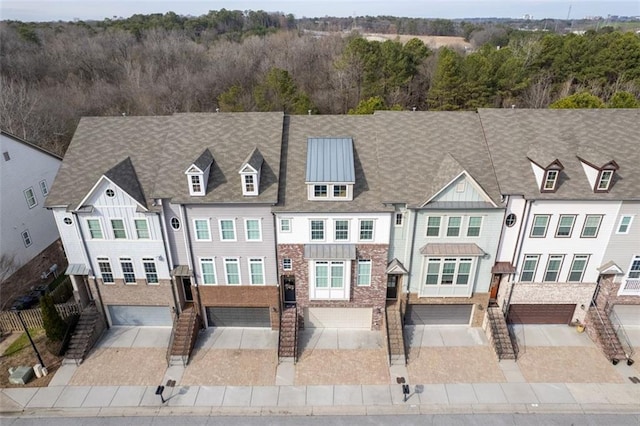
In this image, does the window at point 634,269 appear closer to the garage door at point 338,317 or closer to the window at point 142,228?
the garage door at point 338,317

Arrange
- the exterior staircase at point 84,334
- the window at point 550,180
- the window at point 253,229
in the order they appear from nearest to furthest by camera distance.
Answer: the window at point 550,180, the window at point 253,229, the exterior staircase at point 84,334

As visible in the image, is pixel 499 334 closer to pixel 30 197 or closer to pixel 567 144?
pixel 567 144

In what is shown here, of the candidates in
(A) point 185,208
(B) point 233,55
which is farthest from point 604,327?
(B) point 233,55

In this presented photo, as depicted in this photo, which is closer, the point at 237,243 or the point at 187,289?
the point at 237,243

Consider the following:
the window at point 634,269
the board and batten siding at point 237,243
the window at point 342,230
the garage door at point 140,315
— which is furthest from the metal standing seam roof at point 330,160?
the window at point 634,269

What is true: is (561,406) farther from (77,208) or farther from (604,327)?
(77,208)

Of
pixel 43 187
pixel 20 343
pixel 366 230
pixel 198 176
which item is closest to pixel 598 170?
pixel 366 230
